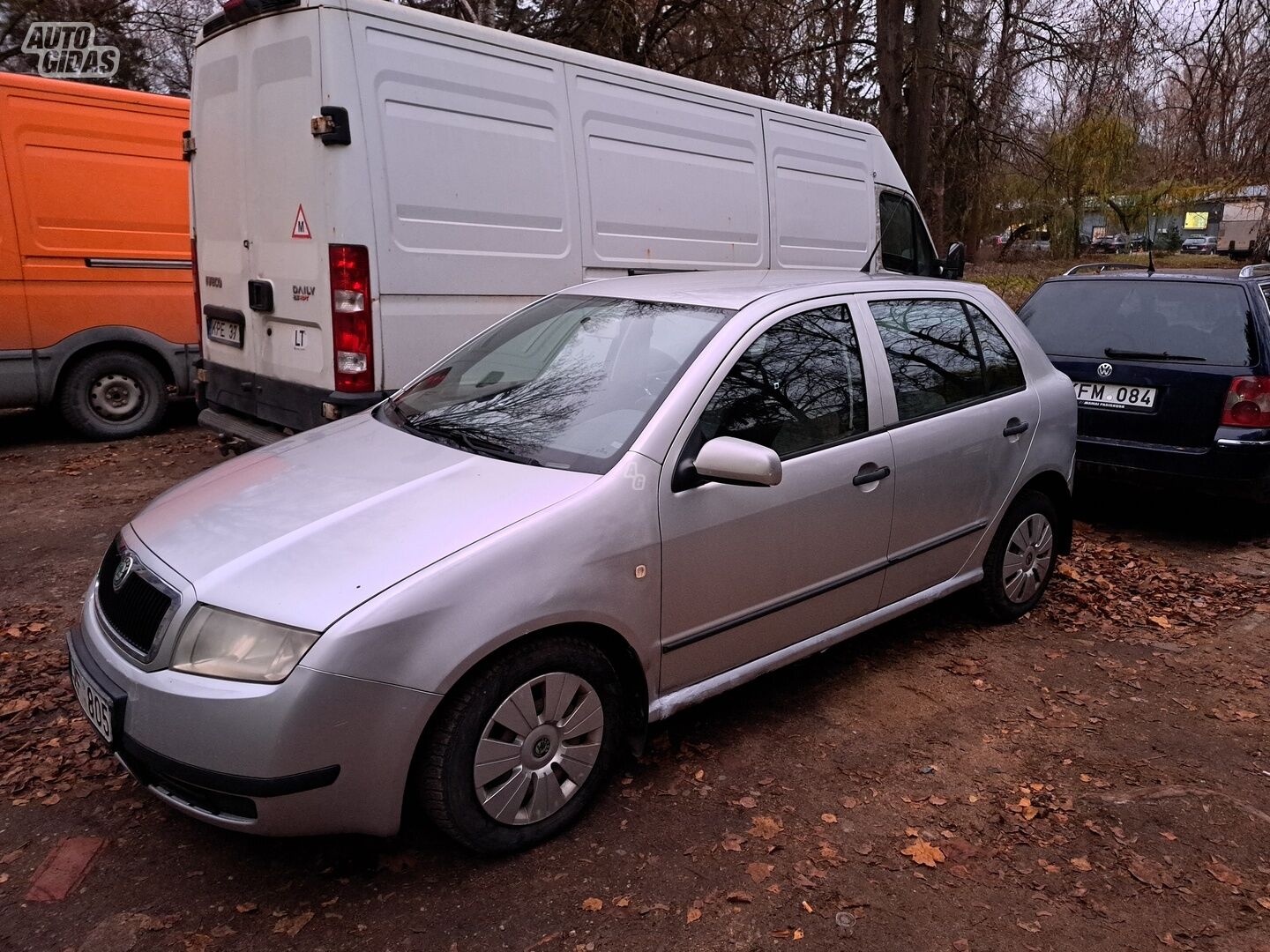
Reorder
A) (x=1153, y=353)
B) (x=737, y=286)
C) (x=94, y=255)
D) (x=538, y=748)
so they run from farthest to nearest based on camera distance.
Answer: (x=94, y=255)
(x=1153, y=353)
(x=737, y=286)
(x=538, y=748)

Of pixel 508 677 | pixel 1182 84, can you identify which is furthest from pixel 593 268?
pixel 1182 84

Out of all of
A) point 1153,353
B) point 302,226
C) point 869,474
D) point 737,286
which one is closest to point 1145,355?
point 1153,353

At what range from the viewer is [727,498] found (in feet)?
10.1

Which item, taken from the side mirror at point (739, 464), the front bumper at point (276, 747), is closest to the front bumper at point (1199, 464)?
the side mirror at point (739, 464)

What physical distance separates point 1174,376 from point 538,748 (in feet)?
15.7

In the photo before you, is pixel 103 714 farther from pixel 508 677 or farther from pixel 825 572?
pixel 825 572

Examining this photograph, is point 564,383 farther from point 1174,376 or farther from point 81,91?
point 81,91

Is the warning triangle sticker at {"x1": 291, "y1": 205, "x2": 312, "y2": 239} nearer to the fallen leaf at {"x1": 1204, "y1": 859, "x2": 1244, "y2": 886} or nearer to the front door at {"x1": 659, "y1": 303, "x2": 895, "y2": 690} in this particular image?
the front door at {"x1": 659, "y1": 303, "x2": 895, "y2": 690}

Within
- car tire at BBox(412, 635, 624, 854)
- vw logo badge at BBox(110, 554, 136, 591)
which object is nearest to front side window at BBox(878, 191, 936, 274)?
car tire at BBox(412, 635, 624, 854)

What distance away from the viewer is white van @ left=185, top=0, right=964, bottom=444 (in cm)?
481

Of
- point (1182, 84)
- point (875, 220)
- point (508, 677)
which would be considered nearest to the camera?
point (508, 677)

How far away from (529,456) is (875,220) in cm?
645

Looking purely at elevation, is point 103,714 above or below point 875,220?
below

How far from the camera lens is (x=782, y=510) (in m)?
3.24
